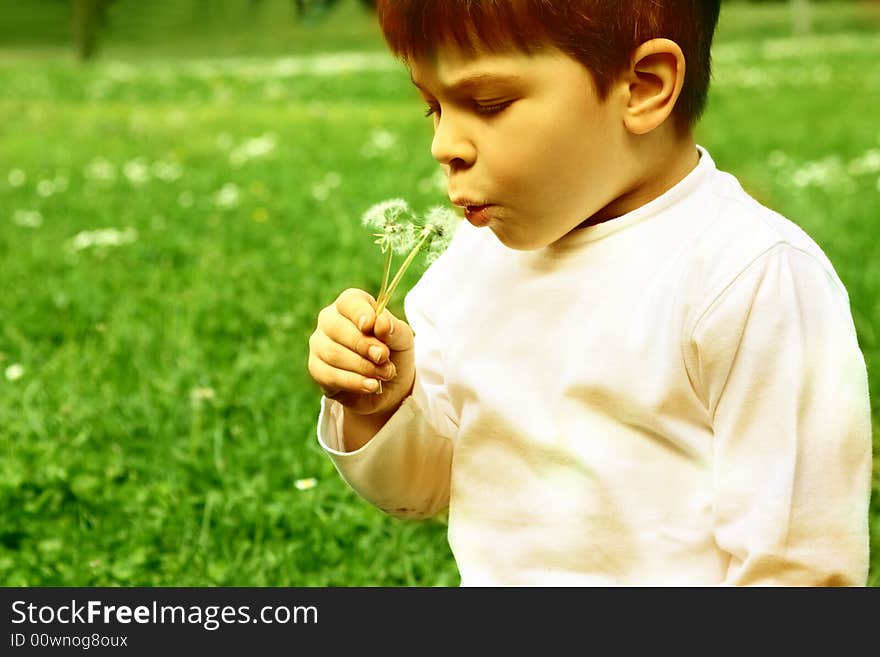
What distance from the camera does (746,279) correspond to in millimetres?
1422

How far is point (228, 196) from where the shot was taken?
20.6ft

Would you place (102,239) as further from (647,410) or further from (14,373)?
(647,410)

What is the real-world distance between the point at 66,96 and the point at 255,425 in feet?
33.1

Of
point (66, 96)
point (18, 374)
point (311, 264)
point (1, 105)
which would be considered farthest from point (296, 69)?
point (18, 374)

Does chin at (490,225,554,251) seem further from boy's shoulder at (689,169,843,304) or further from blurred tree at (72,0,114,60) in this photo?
blurred tree at (72,0,114,60)

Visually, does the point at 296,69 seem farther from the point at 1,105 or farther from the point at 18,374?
the point at 18,374

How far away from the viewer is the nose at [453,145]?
4.81ft

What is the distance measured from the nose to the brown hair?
3.3 inches

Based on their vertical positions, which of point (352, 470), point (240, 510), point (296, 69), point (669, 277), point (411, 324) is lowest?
point (296, 69)

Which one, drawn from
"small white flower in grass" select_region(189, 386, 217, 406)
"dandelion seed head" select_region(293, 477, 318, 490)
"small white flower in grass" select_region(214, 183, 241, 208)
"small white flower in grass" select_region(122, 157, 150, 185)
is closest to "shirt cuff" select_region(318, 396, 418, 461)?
"dandelion seed head" select_region(293, 477, 318, 490)

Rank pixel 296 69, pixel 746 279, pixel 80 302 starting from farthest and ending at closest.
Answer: pixel 296 69, pixel 80 302, pixel 746 279

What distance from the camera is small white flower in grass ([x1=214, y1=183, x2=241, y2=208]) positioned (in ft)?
20.0

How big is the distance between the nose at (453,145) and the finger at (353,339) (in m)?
0.23

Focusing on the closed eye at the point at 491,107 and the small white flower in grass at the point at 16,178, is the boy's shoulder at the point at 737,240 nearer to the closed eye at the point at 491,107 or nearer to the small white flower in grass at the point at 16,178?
the closed eye at the point at 491,107
